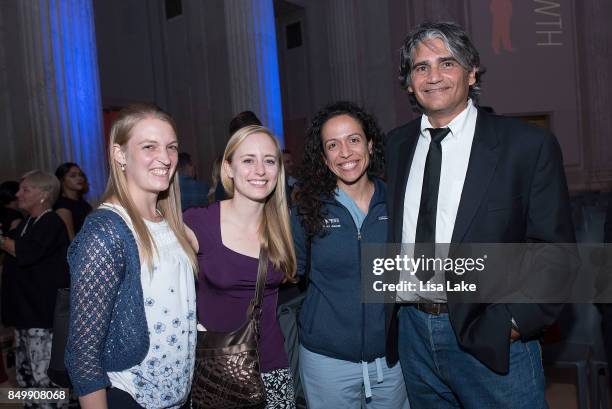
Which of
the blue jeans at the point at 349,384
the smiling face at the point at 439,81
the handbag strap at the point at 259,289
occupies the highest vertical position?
the smiling face at the point at 439,81

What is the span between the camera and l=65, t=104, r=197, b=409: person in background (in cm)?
141

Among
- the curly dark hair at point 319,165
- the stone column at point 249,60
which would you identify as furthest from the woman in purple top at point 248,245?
the stone column at point 249,60

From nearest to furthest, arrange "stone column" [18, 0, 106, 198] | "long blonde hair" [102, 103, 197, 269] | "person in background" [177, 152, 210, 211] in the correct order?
"long blonde hair" [102, 103, 197, 269], "person in background" [177, 152, 210, 211], "stone column" [18, 0, 106, 198]

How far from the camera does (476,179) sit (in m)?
1.69

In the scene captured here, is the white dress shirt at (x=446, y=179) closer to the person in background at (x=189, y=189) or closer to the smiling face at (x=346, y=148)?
the smiling face at (x=346, y=148)

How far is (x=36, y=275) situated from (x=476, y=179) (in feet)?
9.97

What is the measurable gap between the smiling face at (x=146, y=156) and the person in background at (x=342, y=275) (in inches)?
27.2

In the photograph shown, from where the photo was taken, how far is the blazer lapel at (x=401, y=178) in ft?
6.21

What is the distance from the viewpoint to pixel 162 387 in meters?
1.56

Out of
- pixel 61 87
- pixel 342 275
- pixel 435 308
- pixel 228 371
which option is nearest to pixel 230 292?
pixel 228 371

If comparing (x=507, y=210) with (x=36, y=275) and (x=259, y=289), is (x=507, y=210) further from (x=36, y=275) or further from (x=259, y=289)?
(x=36, y=275)

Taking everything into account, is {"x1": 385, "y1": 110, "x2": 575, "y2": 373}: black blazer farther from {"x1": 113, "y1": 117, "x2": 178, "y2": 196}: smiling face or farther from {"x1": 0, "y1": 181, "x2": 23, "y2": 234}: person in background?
{"x1": 0, "y1": 181, "x2": 23, "y2": 234}: person in background

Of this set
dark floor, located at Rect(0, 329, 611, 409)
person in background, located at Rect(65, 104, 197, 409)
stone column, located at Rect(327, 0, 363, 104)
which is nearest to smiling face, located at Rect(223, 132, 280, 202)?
person in background, located at Rect(65, 104, 197, 409)

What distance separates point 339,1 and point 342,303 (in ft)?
35.6
